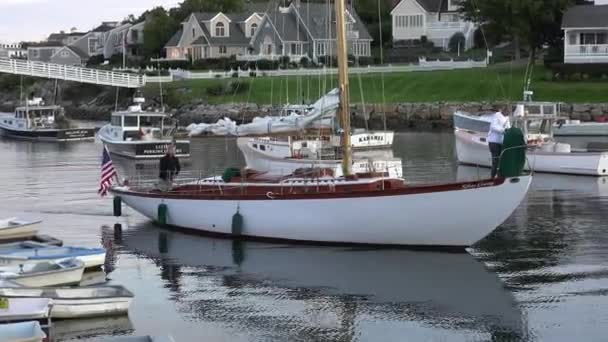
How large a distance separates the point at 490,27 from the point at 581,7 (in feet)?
24.3

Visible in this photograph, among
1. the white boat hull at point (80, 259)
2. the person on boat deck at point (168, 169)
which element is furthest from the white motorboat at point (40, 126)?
the white boat hull at point (80, 259)

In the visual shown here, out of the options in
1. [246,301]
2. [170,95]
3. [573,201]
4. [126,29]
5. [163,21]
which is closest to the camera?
[246,301]

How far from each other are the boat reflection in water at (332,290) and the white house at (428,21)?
3355 inches

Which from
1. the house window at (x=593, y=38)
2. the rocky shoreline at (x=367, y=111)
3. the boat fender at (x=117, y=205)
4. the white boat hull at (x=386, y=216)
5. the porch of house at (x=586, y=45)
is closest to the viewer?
the white boat hull at (x=386, y=216)

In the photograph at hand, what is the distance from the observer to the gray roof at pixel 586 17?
79.1 m

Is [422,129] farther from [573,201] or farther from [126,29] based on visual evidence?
[126,29]

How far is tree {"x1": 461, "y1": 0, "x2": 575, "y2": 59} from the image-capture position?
81500 mm

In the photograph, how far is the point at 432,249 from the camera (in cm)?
2583

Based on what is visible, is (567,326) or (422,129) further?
(422,129)

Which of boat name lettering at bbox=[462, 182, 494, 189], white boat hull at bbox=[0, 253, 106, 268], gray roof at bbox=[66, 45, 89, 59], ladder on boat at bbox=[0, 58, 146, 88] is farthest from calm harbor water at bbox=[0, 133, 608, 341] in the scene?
gray roof at bbox=[66, 45, 89, 59]

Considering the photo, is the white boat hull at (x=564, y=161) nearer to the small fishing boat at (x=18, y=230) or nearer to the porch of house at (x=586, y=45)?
the small fishing boat at (x=18, y=230)

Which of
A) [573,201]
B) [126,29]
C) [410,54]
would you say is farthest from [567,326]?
[126,29]

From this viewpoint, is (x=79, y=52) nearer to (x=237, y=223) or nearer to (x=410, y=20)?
(x=410, y=20)

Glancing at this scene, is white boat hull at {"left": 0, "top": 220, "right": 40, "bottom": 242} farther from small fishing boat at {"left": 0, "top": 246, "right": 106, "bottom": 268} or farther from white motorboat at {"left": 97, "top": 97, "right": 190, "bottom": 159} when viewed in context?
white motorboat at {"left": 97, "top": 97, "right": 190, "bottom": 159}
